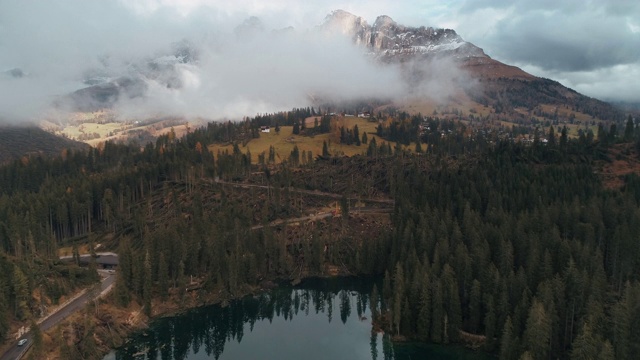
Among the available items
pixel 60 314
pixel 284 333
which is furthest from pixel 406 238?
pixel 60 314

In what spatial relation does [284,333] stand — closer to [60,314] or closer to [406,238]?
[406,238]

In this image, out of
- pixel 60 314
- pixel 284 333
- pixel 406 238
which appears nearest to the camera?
pixel 60 314

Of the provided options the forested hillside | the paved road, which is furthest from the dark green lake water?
the paved road

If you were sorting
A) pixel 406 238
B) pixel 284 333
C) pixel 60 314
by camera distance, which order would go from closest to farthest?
pixel 60 314 → pixel 284 333 → pixel 406 238

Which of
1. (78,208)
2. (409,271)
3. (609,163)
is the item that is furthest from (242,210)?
(609,163)

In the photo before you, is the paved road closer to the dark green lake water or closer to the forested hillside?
the forested hillside

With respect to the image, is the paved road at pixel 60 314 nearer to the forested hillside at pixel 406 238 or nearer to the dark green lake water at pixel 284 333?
the forested hillside at pixel 406 238
